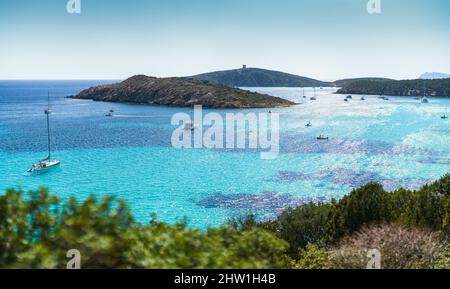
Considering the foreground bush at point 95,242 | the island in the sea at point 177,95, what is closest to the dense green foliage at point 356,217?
the foreground bush at point 95,242

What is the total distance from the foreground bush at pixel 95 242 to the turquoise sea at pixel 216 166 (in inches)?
922

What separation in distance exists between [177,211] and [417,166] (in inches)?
1424

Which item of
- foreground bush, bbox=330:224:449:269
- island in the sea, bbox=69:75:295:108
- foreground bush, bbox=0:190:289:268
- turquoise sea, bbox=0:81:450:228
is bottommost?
turquoise sea, bbox=0:81:450:228

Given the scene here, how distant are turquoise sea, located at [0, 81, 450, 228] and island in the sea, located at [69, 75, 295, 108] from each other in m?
51.2

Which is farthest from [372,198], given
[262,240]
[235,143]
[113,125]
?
[113,125]

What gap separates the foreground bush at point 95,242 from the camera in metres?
7.85

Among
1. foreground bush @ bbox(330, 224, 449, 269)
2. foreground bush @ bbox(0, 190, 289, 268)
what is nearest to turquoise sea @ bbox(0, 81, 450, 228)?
foreground bush @ bbox(330, 224, 449, 269)

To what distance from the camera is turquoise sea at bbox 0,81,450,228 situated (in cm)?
4312

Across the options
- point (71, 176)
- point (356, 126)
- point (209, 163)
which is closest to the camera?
point (71, 176)

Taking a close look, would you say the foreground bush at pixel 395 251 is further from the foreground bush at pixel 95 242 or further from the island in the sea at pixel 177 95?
the island in the sea at pixel 177 95

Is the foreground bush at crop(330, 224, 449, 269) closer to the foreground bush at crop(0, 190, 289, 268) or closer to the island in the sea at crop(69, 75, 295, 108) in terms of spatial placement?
the foreground bush at crop(0, 190, 289, 268)

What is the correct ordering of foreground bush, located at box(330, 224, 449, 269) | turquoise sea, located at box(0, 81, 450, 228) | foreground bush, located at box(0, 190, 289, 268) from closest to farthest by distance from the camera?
1. foreground bush, located at box(0, 190, 289, 268)
2. foreground bush, located at box(330, 224, 449, 269)
3. turquoise sea, located at box(0, 81, 450, 228)
